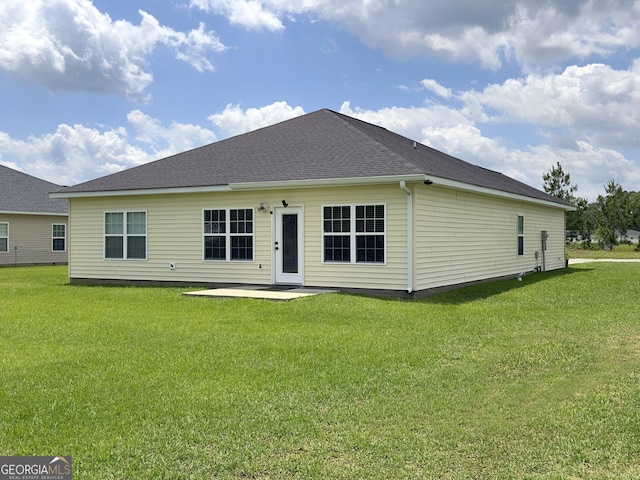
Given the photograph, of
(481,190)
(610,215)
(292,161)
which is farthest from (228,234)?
(610,215)

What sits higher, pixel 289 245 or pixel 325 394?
pixel 289 245

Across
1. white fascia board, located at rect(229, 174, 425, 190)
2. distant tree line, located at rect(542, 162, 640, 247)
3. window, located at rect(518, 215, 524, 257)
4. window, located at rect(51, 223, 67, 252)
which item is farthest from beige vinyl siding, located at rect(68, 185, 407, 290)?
distant tree line, located at rect(542, 162, 640, 247)

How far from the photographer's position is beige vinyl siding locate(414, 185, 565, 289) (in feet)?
42.4

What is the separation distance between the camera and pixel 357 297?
1223cm

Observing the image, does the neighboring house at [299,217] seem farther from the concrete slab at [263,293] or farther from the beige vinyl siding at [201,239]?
the concrete slab at [263,293]

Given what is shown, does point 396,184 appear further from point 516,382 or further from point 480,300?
point 516,382

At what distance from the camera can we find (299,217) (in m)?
13.8

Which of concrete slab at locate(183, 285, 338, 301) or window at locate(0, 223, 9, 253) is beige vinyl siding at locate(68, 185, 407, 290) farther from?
window at locate(0, 223, 9, 253)

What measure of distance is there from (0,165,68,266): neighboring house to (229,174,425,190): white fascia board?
16523 mm

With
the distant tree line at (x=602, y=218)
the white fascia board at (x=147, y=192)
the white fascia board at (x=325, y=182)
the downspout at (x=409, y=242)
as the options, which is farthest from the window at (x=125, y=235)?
the distant tree line at (x=602, y=218)

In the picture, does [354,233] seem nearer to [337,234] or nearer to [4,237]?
[337,234]

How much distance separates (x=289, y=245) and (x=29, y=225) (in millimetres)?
18031

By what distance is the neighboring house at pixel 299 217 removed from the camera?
42.0 feet

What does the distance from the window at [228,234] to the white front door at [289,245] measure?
2.60ft
